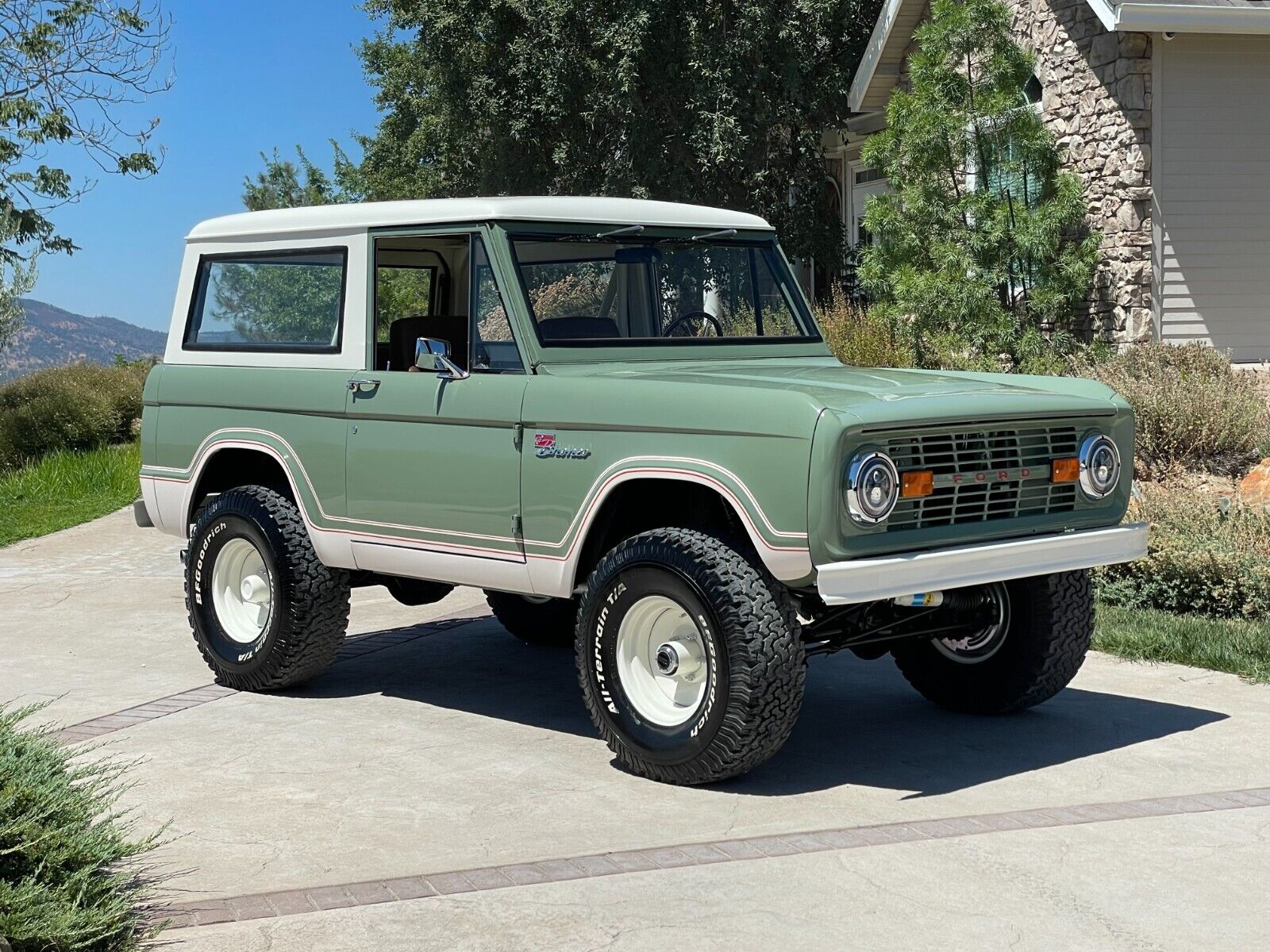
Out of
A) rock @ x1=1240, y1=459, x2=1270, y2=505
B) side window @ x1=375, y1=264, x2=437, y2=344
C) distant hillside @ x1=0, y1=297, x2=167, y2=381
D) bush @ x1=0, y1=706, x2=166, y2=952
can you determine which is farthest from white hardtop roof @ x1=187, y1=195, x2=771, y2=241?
distant hillside @ x1=0, y1=297, x2=167, y2=381

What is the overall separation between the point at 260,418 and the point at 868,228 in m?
9.60

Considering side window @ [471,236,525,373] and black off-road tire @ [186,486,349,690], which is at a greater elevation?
side window @ [471,236,525,373]

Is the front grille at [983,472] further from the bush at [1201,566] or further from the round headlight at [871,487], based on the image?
the bush at [1201,566]

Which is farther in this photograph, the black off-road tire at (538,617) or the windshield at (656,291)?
the black off-road tire at (538,617)

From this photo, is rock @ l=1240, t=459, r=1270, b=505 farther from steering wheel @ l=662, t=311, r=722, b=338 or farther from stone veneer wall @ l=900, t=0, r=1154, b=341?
steering wheel @ l=662, t=311, r=722, b=338

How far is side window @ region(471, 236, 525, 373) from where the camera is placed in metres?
6.58

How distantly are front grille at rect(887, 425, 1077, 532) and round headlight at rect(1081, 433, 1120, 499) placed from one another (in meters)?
0.06

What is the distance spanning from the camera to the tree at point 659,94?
825 inches

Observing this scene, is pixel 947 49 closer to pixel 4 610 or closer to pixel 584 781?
pixel 4 610

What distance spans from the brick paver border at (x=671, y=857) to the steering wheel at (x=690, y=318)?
2.58 m

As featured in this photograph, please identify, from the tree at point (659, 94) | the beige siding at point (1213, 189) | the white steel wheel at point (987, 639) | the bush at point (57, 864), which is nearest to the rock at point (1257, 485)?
the white steel wheel at point (987, 639)

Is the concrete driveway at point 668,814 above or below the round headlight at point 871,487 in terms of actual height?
below

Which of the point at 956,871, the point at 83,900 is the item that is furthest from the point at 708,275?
the point at 83,900

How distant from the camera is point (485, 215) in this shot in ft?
22.0
